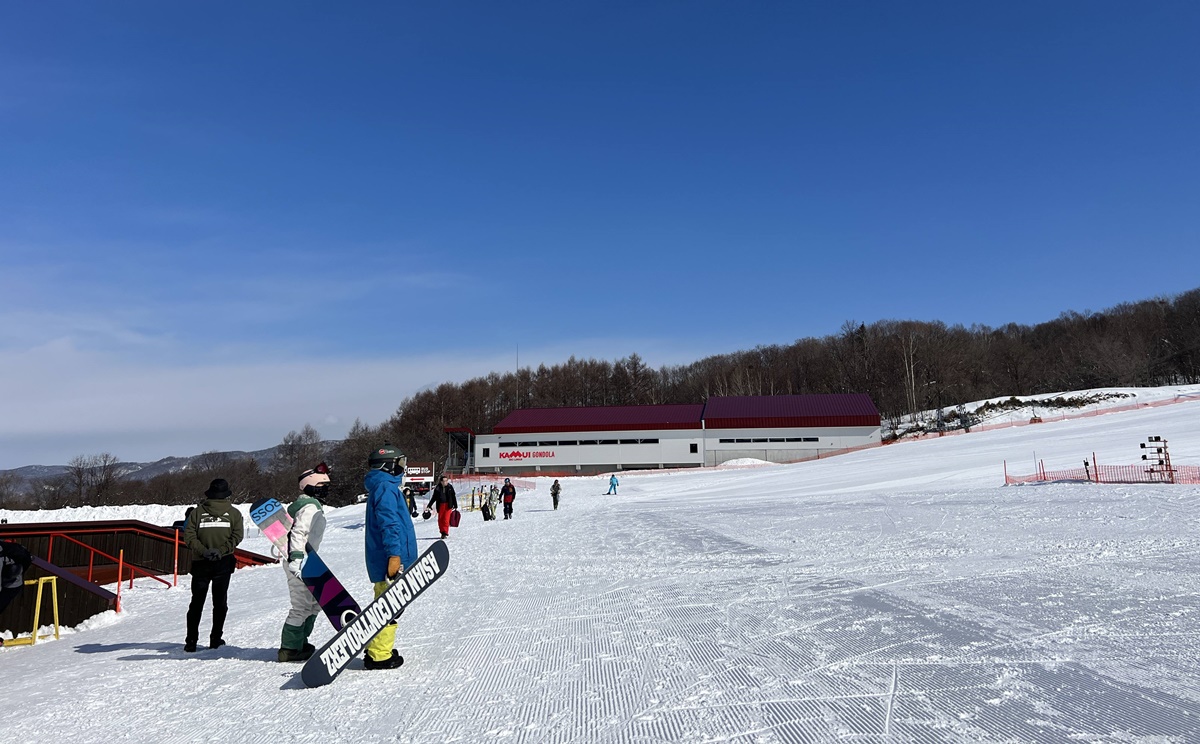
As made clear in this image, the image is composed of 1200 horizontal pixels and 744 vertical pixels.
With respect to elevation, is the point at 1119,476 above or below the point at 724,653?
below

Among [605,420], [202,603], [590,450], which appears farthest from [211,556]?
[605,420]

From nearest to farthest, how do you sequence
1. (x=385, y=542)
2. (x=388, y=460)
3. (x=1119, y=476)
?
(x=385, y=542), (x=388, y=460), (x=1119, y=476)

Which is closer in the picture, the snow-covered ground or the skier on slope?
the snow-covered ground

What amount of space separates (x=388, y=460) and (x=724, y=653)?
299cm

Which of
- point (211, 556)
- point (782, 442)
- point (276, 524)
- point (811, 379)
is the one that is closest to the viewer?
point (276, 524)

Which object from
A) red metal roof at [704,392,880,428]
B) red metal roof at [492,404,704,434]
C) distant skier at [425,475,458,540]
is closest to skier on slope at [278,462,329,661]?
distant skier at [425,475,458,540]

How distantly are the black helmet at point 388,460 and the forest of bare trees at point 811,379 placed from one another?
199 feet

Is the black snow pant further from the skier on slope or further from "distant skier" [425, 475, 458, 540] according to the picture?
"distant skier" [425, 475, 458, 540]

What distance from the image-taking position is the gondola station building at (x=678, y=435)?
5566cm

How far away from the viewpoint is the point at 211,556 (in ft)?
20.5

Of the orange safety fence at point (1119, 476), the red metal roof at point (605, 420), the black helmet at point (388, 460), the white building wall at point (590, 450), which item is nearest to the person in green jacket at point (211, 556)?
the black helmet at point (388, 460)

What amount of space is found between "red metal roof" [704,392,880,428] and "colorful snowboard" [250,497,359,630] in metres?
54.2

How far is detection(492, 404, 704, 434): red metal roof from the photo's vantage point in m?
59.3

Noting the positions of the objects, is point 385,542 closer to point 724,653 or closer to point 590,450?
point 724,653
